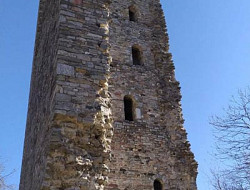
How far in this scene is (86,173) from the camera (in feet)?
14.6

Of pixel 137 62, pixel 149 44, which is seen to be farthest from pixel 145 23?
pixel 137 62

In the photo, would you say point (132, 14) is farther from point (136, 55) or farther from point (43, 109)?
point (43, 109)

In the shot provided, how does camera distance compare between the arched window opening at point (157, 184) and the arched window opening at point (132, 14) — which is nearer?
the arched window opening at point (157, 184)

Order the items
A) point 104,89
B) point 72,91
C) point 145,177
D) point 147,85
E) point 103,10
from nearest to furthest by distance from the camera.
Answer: point 72,91
point 104,89
point 103,10
point 145,177
point 147,85

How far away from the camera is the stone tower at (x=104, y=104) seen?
4582mm

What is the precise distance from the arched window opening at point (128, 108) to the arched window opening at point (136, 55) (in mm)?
1891

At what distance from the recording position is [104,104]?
5113 mm

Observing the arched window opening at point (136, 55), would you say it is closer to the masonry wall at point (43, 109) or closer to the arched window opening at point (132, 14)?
the arched window opening at point (132, 14)

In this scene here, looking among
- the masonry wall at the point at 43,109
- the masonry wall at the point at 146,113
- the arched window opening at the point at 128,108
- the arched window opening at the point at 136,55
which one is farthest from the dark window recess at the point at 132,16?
the masonry wall at the point at 43,109

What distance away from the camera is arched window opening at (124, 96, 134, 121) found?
1053cm

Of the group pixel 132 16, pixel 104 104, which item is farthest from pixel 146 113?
pixel 104 104

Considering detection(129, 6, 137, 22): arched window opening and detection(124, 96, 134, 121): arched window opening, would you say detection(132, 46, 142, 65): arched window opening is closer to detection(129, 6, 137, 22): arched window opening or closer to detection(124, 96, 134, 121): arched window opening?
detection(129, 6, 137, 22): arched window opening

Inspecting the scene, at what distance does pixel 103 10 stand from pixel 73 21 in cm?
75

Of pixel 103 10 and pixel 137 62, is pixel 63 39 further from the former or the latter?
pixel 137 62
